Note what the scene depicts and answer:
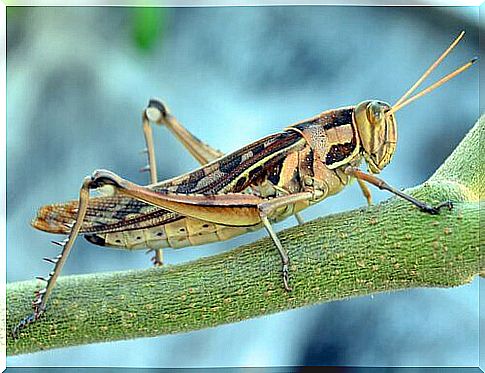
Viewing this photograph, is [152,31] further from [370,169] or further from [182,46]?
[370,169]

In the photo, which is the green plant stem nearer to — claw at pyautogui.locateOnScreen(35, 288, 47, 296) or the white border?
claw at pyautogui.locateOnScreen(35, 288, 47, 296)

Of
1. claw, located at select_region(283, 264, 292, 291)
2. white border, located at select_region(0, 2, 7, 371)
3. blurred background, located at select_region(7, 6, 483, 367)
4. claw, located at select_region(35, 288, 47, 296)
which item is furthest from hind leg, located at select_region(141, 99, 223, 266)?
white border, located at select_region(0, 2, 7, 371)

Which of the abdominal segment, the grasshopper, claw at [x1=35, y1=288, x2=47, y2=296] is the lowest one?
Answer: claw at [x1=35, y1=288, x2=47, y2=296]

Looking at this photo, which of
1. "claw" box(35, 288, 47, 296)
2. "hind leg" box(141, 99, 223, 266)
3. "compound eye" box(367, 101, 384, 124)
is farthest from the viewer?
"hind leg" box(141, 99, 223, 266)

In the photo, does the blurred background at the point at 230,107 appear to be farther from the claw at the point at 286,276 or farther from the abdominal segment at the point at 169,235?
the claw at the point at 286,276

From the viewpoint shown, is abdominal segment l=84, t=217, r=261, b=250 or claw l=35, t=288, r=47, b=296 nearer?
claw l=35, t=288, r=47, b=296

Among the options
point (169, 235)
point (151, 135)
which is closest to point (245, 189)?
point (169, 235)
